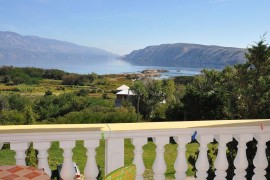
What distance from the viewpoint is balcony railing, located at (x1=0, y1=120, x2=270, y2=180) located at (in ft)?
6.36

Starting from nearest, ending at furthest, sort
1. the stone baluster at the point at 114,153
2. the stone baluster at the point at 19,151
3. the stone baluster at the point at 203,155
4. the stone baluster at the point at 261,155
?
the stone baluster at the point at 19,151
the stone baluster at the point at 114,153
the stone baluster at the point at 203,155
the stone baluster at the point at 261,155

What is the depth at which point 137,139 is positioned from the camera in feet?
6.93

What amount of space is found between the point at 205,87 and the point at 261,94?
58.9 ft

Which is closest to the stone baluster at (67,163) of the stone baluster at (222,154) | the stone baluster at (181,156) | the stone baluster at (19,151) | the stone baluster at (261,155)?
the stone baluster at (19,151)

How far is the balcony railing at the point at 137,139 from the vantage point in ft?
6.36

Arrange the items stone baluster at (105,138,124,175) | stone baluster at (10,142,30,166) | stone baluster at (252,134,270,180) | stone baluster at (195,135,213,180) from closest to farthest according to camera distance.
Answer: stone baluster at (10,142,30,166), stone baluster at (105,138,124,175), stone baluster at (195,135,213,180), stone baluster at (252,134,270,180)

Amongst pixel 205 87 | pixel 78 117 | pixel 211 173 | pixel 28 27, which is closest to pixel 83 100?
pixel 205 87

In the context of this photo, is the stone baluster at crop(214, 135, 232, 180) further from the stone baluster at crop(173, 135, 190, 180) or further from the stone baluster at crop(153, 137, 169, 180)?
the stone baluster at crop(153, 137, 169, 180)

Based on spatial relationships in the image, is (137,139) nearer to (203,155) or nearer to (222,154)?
(203,155)

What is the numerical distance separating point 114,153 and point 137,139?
21cm

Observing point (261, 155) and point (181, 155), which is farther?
point (261, 155)

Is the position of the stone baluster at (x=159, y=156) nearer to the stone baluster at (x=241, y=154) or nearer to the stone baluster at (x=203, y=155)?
the stone baluster at (x=203, y=155)

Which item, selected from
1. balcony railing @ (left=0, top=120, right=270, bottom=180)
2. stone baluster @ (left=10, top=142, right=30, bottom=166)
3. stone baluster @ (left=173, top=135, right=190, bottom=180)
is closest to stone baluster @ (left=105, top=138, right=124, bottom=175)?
balcony railing @ (left=0, top=120, right=270, bottom=180)

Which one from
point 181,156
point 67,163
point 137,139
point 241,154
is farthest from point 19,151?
point 241,154
